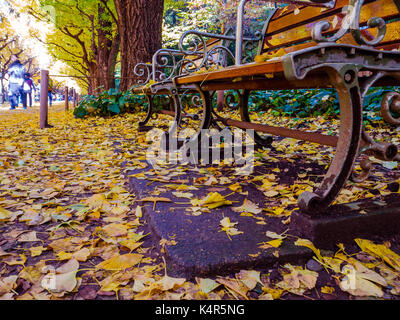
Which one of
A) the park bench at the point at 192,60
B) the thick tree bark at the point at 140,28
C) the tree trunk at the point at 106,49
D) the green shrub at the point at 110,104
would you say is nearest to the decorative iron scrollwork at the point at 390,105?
the park bench at the point at 192,60

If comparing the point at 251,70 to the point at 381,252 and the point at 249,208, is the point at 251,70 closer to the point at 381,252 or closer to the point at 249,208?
the point at 249,208

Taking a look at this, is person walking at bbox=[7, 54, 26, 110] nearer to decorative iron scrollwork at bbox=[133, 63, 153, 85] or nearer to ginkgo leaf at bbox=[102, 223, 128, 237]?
decorative iron scrollwork at bbox=[133, 63, 153, 85]

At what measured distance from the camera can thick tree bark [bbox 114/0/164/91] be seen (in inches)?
253

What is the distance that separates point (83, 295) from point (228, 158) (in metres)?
1.89

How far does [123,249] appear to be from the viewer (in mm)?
1300

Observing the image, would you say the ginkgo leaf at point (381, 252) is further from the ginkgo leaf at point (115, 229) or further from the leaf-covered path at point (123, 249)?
the ginkgo leaf at point (115, 229)

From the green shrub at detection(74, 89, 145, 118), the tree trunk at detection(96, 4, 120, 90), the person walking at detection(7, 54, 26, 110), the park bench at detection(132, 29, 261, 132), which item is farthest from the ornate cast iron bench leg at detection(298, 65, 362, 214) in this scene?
the person walking at detection(7, 54, 26, 110)

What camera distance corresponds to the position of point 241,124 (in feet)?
8.57

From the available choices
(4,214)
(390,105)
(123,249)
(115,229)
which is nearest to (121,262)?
(123,249)

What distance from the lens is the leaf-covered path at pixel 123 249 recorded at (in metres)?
1.02

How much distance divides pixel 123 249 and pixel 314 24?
5.81 feet

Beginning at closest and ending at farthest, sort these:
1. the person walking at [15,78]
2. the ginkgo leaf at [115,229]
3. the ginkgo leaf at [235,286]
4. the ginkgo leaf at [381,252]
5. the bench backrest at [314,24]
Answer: the ginkgo leaf at [235,286] < the ginkgo leaf at [381,252] < the ginkgo leaf at [115,229] < the bench backrest at [314,24] < the person walking at [15,78]

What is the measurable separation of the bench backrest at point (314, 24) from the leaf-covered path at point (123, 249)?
915 millimetres
